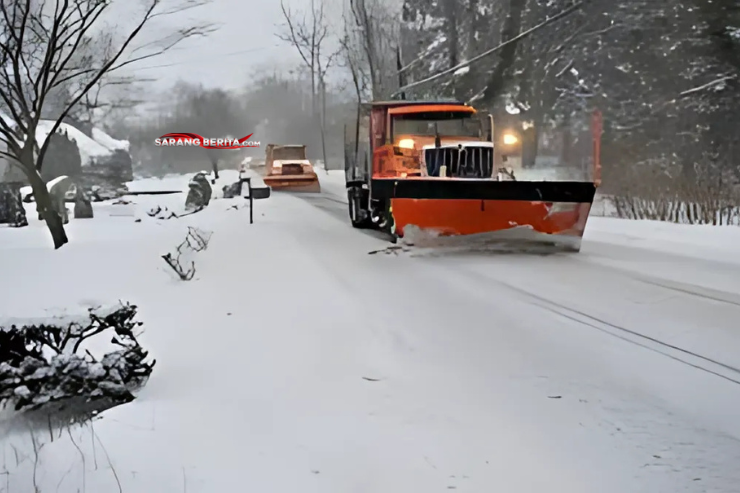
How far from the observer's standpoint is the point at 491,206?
27.3 ft

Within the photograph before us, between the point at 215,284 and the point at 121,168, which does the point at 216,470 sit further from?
the point at 121,168

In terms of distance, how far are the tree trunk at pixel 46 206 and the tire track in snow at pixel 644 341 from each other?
25.8 feet

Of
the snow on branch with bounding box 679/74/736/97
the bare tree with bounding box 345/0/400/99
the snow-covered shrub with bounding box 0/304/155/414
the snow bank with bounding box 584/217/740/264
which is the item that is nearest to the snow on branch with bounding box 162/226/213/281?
the snow-covered shrub with bounding box 0/304/155/414

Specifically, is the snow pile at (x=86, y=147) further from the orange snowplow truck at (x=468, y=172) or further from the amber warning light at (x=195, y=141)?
the orange snowplow truck at (x=468, y=172)

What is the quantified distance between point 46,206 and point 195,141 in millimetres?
23275

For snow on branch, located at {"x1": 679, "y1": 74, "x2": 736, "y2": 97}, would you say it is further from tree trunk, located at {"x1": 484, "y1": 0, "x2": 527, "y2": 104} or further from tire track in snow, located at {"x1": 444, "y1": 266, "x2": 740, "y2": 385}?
tire track in snow, located at {"x1": 444, "y1": 266, "x2": 740, "y2": 385}

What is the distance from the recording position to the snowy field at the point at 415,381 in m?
2.86

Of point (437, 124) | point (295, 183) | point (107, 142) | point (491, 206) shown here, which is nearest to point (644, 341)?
point (491, 206)

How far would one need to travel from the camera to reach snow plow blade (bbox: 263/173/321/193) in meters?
23.0

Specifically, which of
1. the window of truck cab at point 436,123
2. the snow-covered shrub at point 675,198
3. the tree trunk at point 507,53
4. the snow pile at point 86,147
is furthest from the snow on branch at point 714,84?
the snow pile at point 86,147

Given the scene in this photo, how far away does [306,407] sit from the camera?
3.51 meters

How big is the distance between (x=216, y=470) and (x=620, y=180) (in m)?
15.1

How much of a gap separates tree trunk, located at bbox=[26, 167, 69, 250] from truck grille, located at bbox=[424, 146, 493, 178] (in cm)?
599

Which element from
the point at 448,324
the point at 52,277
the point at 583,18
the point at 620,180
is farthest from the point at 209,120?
the point at 448,324
